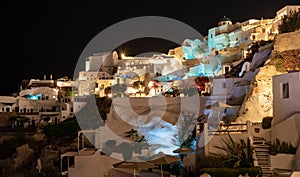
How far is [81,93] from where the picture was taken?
155 ft

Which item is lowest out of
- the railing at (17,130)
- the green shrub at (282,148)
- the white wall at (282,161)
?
the railing at (17,130)

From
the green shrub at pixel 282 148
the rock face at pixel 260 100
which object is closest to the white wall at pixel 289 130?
the green shrub at pixel 282 148

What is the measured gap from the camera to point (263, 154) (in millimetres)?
12695

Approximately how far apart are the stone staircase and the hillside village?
0.04 metres

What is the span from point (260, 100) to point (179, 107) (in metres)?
9.24

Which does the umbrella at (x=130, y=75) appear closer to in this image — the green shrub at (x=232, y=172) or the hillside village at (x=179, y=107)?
the hillside village at (x=179, y=107)

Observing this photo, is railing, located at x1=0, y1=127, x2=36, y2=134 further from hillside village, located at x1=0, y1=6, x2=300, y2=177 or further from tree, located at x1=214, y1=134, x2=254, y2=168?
tree, located at x1=214, y1=134, x2=254, y2=168

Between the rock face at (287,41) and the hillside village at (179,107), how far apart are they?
0.17 feet

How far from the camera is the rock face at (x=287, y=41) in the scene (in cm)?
1886

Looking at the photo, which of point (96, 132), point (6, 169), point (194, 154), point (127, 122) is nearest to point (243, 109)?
point (194, 154)

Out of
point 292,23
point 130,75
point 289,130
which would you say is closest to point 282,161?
point 289,130

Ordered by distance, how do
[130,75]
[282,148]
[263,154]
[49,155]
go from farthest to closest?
[130,75]
[49,155]
[263,154]
[282,148]

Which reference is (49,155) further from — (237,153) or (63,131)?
(237,153)

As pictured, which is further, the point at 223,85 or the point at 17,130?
the point at 17,130
